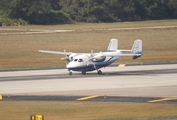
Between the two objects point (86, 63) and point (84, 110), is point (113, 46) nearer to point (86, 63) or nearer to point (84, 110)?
point (86, 63)

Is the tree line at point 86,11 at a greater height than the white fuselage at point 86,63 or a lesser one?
greater

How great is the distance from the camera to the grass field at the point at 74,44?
67.9m

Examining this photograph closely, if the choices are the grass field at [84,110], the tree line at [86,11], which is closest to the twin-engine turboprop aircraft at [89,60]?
the grass field at [84,110]

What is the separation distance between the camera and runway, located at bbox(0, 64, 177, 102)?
42.2 metres

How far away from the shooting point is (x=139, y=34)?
98.9 metres

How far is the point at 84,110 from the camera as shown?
115ft

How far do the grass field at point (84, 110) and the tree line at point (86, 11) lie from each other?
281 ft

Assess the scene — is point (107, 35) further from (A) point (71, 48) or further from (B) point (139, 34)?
(A) point (71, 48)

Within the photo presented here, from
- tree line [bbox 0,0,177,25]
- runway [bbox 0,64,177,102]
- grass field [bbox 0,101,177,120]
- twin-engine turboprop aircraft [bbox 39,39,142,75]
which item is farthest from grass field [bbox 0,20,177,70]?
grass field [bbox 0,101,177,120]

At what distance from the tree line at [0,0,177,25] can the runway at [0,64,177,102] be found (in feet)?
222

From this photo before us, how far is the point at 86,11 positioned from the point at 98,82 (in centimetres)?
8633

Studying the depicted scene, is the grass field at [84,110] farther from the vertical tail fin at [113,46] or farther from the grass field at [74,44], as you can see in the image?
the grass field at [74,44]

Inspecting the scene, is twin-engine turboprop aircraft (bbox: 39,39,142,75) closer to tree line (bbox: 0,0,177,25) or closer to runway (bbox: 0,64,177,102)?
runway (bbox: 0,64,177,102)

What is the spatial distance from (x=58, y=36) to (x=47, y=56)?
76.1 feet
